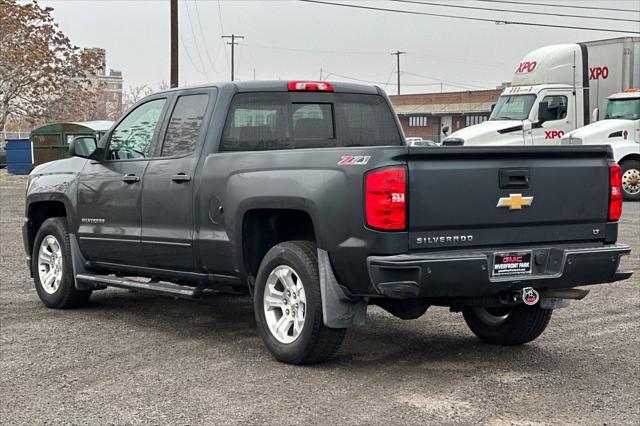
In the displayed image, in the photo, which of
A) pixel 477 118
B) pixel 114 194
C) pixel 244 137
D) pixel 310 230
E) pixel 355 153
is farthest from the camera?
pixel 477 118

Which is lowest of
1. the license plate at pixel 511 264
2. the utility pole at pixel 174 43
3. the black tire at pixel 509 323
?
the black tire at pixel 509 323

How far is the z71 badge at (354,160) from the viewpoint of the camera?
18.6 ft

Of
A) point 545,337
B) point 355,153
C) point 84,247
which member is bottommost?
point 545,337

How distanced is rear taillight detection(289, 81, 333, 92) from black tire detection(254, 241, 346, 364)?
5.31ft

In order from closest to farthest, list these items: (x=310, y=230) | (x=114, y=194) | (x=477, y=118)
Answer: (x=310, y=230) < (x=114, y=194) < (x=477, y=118)

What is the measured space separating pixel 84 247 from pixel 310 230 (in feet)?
8.80

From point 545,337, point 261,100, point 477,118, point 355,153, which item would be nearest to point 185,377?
point 355,153

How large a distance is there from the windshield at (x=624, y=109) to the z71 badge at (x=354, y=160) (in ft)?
64.0

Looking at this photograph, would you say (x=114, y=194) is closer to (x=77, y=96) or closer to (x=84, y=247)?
(x=84, y=247)

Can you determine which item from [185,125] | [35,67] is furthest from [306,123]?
[35,67]

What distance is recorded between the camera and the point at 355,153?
575cm

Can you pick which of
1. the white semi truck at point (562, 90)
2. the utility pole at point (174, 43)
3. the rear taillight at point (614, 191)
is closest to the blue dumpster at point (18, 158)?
the utility pole at point (174, 43)

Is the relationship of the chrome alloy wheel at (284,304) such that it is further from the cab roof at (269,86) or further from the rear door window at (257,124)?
the cab roof at (269,86)

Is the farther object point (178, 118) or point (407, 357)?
point (178, 118)
